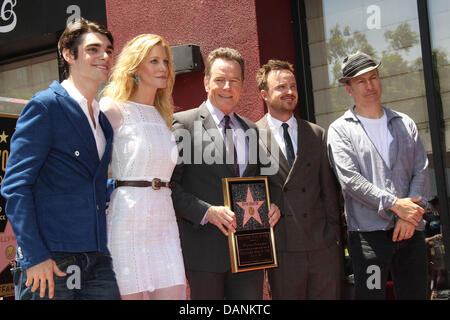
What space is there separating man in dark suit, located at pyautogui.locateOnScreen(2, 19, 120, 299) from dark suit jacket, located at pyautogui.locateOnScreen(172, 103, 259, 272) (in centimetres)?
76

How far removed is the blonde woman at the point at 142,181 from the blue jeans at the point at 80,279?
0.72ft

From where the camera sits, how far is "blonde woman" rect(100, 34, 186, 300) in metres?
3.19

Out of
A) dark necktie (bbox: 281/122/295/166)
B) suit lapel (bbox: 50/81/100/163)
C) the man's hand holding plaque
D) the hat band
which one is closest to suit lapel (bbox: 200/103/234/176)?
the man's hand holding plaque

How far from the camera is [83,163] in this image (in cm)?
293

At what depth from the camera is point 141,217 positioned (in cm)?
321

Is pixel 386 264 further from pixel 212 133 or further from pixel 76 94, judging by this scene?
pixel 76 94

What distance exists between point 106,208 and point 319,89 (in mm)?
3271

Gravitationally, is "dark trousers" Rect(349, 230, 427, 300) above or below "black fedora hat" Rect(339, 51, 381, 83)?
below

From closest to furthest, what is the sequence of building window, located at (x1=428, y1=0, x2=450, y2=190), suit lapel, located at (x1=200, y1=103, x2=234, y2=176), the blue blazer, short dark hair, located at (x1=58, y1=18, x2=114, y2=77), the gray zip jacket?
1. the blue blazer
2. short dark hair, located at (x1=58, y1=18, x2=114, y2=77)
3. suit lapel, located at (x1=200, y1=103, x2=234, y2=176)
4. the gray zip jacket
5. building window, located at (x1=428, y1=0, x2=450, y2=190)

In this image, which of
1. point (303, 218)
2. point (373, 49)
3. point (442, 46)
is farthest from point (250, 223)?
point (442, 46)

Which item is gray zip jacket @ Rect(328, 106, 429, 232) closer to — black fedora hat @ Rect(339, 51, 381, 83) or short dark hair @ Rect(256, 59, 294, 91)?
black fedora hat @ Rect(339, 51, 381, 83)

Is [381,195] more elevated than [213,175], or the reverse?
[213,175]

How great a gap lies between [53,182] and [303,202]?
6.15 feet

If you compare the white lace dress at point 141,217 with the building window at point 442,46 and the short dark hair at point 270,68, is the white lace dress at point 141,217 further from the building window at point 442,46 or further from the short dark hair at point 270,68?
the building window at point 442,46
